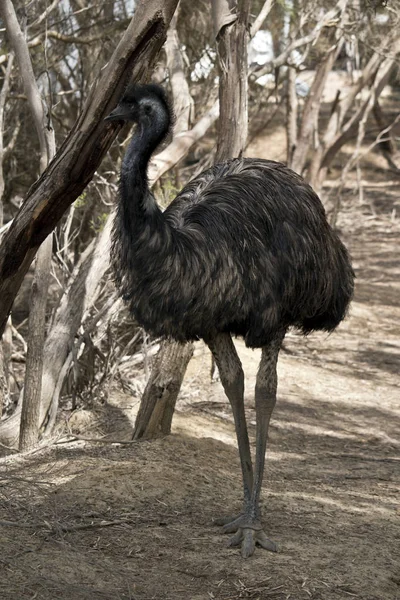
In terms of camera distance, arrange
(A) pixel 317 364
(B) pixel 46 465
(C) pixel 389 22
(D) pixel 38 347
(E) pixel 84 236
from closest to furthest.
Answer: (B) pixel 46 465 → (D) pixel 38 347 → (A) pixel 317 364 → (E) pixel 84 236 → (C) pixel 389 22

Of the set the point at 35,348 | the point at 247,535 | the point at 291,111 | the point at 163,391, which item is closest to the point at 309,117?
the point at 291,111

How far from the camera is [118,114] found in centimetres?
428

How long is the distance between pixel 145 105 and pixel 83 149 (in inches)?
17.8

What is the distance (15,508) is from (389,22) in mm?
9778

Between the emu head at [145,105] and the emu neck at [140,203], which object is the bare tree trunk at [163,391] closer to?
the emu neck at [140,203]

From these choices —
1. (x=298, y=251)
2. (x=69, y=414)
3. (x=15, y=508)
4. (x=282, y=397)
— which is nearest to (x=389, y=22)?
(x=282, y=397)

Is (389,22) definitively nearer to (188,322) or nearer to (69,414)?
(69,414)

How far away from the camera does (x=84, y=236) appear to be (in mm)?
10703

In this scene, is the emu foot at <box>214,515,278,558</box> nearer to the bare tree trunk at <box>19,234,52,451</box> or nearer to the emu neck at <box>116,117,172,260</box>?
the emu neck at <box>116,117,172,260</box>

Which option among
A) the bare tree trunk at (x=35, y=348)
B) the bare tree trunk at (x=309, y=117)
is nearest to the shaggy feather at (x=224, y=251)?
the bare tree trunk at (x=35, y=348)

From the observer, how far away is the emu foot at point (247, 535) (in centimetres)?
451

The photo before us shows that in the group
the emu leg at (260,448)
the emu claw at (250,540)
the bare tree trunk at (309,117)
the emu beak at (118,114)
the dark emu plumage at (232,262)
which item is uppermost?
the bare tree trunk at (309,117)

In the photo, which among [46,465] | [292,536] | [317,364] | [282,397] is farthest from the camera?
[317,364]

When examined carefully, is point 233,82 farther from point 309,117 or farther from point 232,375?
point 309,117
